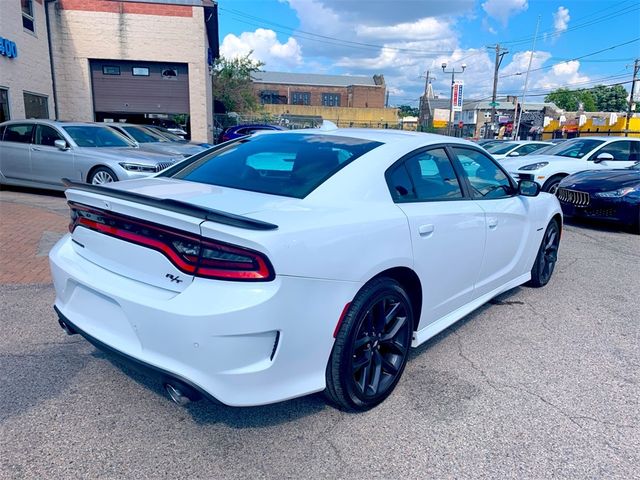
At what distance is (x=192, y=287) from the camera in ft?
7.07

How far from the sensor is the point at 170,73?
22.0 meters

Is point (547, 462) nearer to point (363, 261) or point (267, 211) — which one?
point (363, 261)

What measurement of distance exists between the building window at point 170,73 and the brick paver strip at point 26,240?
598 inches

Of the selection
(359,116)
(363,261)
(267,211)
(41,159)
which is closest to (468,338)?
(363,261)

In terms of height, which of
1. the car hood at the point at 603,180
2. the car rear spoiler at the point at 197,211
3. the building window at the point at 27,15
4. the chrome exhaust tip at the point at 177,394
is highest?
the building window at the point at 27,15

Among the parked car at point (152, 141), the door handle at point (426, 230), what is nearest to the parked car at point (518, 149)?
the parked car at point (152, 141)

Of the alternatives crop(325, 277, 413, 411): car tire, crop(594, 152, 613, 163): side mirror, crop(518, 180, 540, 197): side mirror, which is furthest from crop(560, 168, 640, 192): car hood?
crop(325, 277, 413, 411): car tire

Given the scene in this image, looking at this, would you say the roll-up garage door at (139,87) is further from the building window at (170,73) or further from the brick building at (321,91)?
the brick building at (321,91)

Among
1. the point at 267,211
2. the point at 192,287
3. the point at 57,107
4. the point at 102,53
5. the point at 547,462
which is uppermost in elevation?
the point at 102,53

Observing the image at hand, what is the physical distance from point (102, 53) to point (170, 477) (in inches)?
892

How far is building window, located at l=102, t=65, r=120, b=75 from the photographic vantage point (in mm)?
21469

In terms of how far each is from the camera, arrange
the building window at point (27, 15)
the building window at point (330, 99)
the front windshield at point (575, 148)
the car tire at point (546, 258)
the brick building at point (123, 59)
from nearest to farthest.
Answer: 1. the car tire at point (546, 258)
2. the front windshield at point (575, 148)
3. the building window at point (27, 15)
4. the brick building at point (123, 59)
5. the building window at point (330, 99)

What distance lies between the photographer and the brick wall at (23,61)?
573 inches

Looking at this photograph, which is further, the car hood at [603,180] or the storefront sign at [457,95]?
the storefront sign at [457,95]
